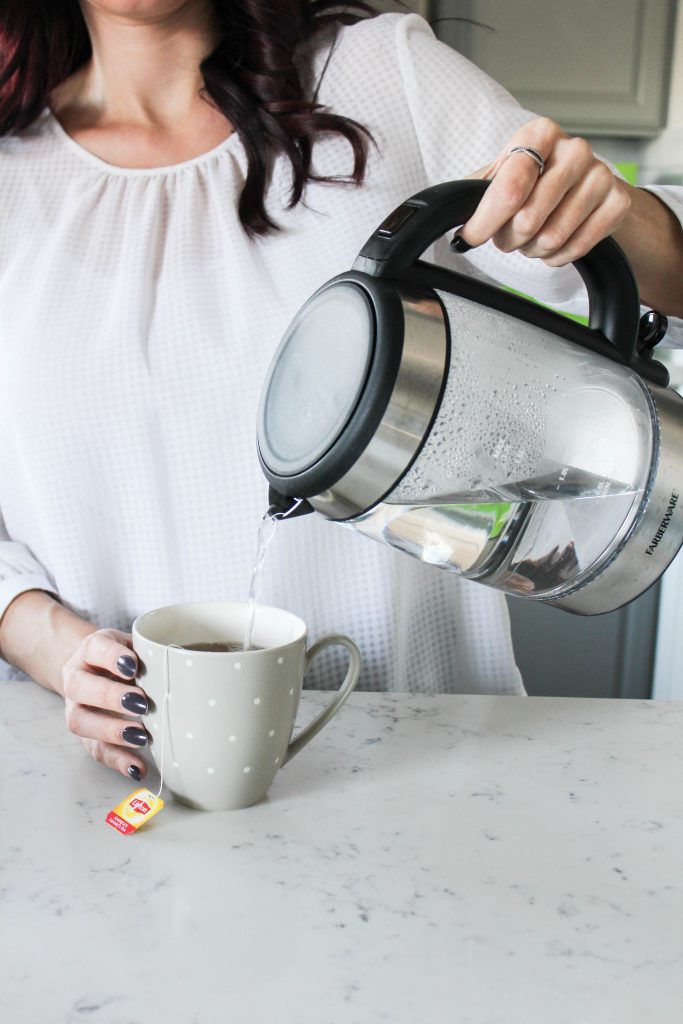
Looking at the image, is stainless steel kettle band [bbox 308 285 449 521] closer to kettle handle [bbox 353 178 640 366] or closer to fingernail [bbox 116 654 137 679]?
kettle handle [bbox 353 178 640 366]

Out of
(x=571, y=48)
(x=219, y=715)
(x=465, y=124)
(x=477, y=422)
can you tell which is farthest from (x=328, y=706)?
(x=571, y=48)

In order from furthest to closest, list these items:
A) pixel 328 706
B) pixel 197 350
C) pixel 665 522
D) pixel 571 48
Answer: pixel 571 48, pixel 197 350, pixel 328 706, pixel 665 522

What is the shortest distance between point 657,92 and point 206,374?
149cm

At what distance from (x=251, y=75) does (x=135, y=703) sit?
0.64 meters

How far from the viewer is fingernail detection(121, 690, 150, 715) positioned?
64 cm

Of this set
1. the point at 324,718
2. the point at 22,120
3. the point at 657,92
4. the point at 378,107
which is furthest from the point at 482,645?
the point at 657,92

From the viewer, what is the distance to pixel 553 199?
0.60 meters

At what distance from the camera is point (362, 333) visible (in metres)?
0.50

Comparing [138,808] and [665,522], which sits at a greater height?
[665,522]

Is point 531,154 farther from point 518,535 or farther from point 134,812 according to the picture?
point 134,812

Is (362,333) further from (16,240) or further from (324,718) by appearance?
(16,240)

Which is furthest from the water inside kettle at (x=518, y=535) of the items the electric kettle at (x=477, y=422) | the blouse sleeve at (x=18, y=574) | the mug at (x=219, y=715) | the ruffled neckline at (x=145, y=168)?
the ruffled neckline at (x=145, y=168)

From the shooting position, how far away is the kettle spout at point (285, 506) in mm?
566

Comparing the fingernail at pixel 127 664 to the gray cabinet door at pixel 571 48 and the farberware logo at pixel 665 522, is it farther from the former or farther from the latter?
the gray cabinet door at pixel 571 48
